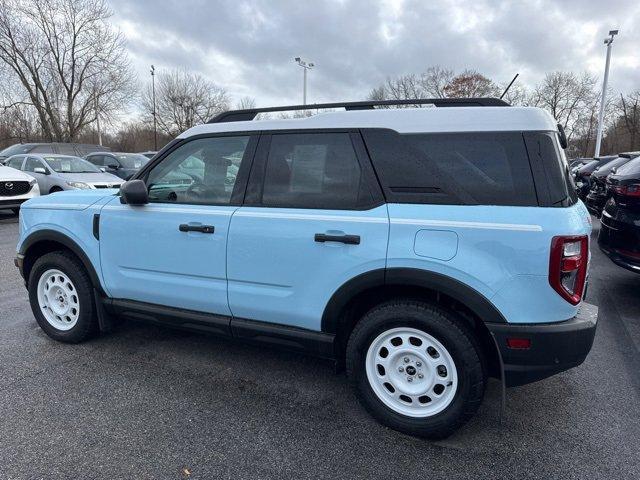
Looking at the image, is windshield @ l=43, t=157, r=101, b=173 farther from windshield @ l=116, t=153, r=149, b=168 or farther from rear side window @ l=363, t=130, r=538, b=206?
rear side window @ l=363, t=130, r=538, b=206

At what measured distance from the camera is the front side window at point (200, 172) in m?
3.16

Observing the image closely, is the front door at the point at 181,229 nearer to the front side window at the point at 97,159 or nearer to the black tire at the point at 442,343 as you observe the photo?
the black tire at the point at 442,343

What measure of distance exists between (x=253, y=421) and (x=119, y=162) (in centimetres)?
1550

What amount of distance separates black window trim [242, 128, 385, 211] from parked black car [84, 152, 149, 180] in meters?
14.0

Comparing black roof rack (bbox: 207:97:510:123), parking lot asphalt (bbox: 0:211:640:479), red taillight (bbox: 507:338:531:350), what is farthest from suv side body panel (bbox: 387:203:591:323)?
parking lot asphalt (bbox: 0:211:640:479)

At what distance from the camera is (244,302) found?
9.96 ft

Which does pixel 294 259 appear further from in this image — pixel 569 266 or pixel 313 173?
pixel 569 266

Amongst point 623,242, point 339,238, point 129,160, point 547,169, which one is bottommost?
point 623,242

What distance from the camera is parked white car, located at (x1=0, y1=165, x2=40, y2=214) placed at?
10.6 metres

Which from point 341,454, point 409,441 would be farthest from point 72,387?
point 409,441

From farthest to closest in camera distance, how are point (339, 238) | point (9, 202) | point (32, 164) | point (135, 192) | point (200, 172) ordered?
point (32, 164)
point (9, 202)
point (200, 172)
point (135, 192)
point (339, 238)

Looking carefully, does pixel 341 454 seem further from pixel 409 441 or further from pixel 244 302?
pixel 244 302

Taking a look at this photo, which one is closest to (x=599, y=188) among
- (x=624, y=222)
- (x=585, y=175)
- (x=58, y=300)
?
(x=585, y=175)

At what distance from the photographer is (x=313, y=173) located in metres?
2.88
